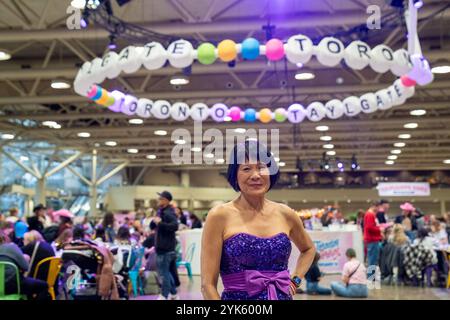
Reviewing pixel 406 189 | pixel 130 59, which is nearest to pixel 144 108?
pixel 130 59

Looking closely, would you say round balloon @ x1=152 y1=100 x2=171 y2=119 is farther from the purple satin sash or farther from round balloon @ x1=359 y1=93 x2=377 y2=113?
the purple satin sash

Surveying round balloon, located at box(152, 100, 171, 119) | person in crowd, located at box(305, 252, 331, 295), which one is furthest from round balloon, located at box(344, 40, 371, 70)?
round balloon, located at box(152, 100, 171, 119)

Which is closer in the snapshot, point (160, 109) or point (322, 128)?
point (160, 109)

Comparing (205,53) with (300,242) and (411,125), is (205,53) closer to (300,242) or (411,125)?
(300,242)

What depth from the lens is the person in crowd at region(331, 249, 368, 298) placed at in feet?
25.2

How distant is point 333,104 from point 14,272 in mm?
6377

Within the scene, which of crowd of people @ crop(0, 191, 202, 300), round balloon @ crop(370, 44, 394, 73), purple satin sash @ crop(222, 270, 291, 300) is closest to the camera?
purple satin sash @ crop(222, 270, 291, 300)

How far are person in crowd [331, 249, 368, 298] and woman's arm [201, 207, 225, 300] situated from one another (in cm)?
628

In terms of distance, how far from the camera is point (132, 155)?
23266mm

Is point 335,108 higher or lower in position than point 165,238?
higher

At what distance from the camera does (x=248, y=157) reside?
6.41 ft

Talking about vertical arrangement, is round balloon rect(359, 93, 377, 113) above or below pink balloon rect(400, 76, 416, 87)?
above

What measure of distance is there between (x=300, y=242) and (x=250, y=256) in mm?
337
